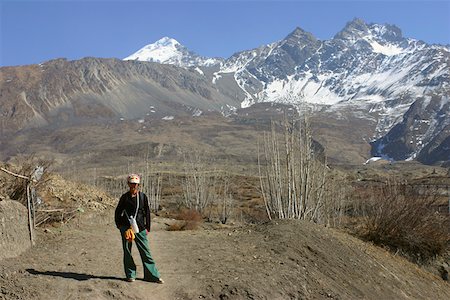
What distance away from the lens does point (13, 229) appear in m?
9.46

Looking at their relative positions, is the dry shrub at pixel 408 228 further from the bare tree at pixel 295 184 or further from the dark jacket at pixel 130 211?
the dark jacket at pixel 130 211

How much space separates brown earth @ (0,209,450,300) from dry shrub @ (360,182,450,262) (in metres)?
1.16

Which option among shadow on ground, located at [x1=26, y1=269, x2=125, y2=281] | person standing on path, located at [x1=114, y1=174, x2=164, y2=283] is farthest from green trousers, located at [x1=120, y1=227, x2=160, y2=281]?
shadow on ground, located at [x1=26, y1=269, x2=125, y2=281]

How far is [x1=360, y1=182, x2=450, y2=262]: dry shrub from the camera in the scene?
48.6ft

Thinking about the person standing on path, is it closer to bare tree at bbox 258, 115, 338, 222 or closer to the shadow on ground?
the shadow on ground

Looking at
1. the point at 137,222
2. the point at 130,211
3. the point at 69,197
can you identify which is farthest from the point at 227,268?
the point at 69,197

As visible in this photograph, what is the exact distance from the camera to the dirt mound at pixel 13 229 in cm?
904

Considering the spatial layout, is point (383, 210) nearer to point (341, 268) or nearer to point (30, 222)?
point (341, 268)

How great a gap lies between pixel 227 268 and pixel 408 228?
773 cm

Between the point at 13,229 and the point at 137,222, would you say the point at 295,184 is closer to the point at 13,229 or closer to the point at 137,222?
the point at 137,222

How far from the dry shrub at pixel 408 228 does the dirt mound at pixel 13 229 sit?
967 centimetres

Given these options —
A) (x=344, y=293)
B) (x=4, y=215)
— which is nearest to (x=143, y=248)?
(x=4, y=215)

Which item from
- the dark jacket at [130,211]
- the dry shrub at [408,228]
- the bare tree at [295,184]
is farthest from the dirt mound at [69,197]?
the dry shrub at [408,228]

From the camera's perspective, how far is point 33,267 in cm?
861
